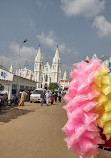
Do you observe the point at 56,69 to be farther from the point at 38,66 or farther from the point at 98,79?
the point at 98,79

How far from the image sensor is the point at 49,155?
3.71 metres

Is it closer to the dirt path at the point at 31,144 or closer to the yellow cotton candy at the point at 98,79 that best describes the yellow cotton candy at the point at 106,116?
the yellow cotton candy at the point at 98,79

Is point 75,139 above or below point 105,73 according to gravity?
below

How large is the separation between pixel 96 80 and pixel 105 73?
0.13 meters

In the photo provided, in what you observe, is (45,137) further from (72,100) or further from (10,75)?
(10,75)

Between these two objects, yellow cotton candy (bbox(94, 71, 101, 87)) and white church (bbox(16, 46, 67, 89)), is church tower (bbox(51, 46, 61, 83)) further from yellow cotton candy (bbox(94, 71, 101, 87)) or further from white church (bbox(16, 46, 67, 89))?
yellow cotton candy (bbox(94, 71, 101, 87))

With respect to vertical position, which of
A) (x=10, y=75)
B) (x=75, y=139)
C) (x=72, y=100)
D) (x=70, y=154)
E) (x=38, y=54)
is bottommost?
(x=70, y=154)

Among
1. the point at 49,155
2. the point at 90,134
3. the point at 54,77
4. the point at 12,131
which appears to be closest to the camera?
the point at 90,134

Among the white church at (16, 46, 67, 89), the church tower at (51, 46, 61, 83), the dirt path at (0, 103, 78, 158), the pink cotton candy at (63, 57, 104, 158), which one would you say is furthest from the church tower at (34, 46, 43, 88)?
the pink cotton candy at (63, 57, 104, 158)

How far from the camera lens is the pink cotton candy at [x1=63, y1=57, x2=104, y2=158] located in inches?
55.3

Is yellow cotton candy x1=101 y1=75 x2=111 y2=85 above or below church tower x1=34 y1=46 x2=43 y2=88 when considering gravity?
below

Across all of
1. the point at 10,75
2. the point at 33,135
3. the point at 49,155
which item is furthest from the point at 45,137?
the point at 10,75

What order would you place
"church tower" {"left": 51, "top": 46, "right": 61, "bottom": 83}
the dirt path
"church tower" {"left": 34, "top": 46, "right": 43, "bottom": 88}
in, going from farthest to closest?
A: "church tower" {"left": 34, "top": 46, "right": 43, "bottom": 88} < "church tower" {"left": 51, "top": 46, "right": 61, "bottom": 83} < the dirt path

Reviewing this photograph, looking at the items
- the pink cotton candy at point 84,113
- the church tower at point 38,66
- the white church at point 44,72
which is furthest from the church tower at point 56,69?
the pink cotton candy at point 84,113
